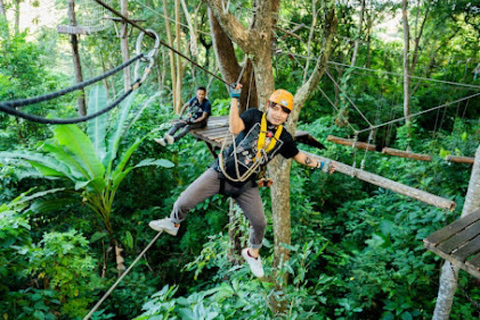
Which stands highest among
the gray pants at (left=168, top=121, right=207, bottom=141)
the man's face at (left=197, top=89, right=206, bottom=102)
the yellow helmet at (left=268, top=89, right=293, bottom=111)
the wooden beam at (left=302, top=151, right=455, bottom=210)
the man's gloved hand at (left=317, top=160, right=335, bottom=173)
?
the yellow helmet at (left=268, top=89, right=293, bottom=111)

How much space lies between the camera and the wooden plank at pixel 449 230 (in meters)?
2.74

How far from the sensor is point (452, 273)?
3.79 metres

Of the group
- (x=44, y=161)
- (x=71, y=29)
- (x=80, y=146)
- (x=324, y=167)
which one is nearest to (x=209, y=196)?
(x=324, y=167)

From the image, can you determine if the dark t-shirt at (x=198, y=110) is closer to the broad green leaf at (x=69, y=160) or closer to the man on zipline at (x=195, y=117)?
the man on zipline at (x=195, y=117)

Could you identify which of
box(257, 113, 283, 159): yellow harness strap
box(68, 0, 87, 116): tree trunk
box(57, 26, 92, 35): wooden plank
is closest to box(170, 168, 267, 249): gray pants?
box(257, 113, 283, 159): yellow harness strap

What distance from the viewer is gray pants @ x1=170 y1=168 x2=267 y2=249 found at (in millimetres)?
2480

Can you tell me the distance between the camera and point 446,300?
3.83m

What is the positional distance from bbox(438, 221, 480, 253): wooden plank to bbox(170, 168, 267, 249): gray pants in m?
1.52

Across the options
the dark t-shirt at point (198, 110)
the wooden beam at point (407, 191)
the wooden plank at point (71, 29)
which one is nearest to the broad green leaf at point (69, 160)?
the dark t-shirt at point (198, 110)

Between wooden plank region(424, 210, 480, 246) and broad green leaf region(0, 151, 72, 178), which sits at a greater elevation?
wooden plank region(424, 210, 480, 246)

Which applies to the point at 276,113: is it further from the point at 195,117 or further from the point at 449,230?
the point at 195,117

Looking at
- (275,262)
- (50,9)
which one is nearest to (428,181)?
(275,262)

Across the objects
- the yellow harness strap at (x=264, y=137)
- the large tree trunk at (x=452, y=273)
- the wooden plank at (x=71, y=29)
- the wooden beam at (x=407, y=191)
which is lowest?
the large tree trunk at (x=452, y=273)

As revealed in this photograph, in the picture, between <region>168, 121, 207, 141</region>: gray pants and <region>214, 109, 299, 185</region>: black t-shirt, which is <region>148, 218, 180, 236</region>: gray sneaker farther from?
<region>168, 121, 207, 141</region>: gray pants
